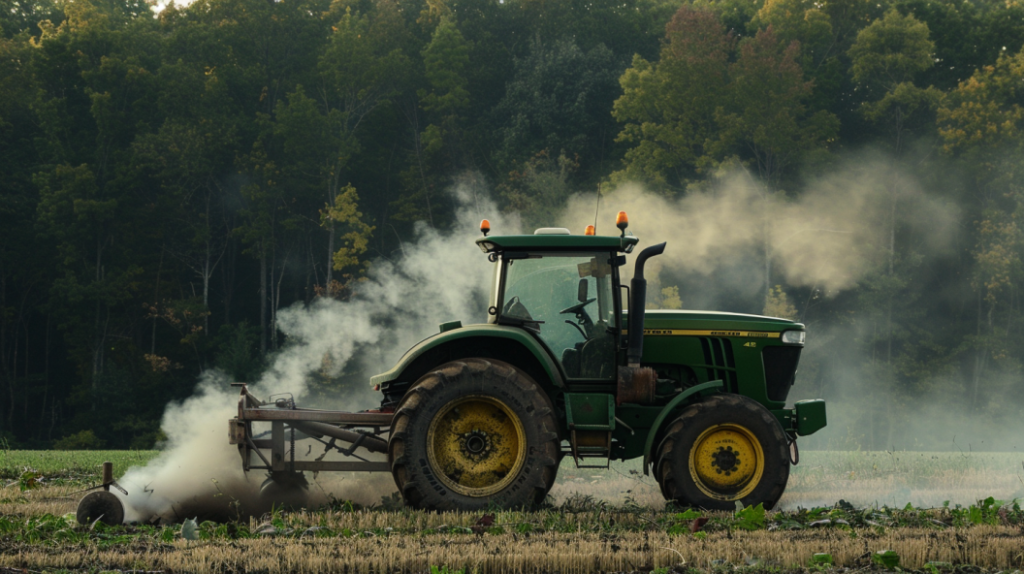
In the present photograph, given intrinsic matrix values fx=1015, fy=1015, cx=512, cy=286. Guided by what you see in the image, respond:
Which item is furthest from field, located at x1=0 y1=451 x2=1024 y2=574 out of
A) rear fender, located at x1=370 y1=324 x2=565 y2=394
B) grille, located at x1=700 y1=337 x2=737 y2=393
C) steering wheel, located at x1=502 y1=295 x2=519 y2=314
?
steering wheel, located at x1=502 y1=295 x2=519 y2=314

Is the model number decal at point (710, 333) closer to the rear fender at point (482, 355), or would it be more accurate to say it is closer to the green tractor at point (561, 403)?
the green tractor at point (561, 403)

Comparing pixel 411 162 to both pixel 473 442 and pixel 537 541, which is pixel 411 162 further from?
pixel 537 541

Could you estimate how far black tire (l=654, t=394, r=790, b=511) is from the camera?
29.1 feet

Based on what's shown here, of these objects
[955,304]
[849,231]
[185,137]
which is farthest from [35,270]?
[955,304]

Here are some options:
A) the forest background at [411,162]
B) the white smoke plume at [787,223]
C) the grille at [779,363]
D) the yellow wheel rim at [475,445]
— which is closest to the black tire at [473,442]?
the yellow wheel rim at [475,445]

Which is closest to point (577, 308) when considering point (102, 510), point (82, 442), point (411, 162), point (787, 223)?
point (102, 510)

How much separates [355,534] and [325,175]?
1487 inches

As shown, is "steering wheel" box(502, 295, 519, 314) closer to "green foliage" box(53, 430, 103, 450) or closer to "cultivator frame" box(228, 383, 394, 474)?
"cultivator frame" box(228, 383, 394, 474)

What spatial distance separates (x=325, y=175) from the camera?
44.2 m

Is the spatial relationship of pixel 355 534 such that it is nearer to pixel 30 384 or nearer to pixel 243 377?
pixel 243 377

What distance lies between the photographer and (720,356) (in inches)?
384

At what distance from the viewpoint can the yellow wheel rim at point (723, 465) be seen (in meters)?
8.95

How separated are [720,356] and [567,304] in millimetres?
1633

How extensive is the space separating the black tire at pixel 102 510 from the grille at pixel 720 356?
17.7ft
